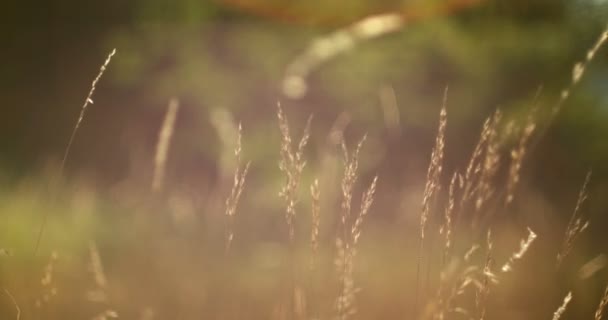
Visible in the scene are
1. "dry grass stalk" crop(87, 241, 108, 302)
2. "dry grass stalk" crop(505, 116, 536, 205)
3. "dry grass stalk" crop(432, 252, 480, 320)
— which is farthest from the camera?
"dry grass stalk" crop(87, 241, 108, 302)

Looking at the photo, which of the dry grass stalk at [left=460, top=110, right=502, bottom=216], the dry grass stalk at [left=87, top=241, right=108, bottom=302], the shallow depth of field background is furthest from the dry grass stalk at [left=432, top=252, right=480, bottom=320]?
the shallow depth of field background

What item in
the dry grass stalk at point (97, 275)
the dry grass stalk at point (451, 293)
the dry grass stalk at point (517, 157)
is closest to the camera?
the dry grass stalk at point (451, 293)

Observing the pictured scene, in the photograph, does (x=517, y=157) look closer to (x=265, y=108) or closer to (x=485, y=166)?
(x=485, y=166)

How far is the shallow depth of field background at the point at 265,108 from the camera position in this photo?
2.98 meters

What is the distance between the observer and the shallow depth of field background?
2980 millimetres

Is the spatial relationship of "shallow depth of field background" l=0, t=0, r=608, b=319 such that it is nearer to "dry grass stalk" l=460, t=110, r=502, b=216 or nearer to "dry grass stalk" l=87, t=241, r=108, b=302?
"dry grass stalk" l=87, t=241, r=108, b=302

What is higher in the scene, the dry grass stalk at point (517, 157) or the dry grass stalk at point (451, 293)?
the dry grass stalk at point (517, 157)

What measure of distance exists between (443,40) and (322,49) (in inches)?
77.8

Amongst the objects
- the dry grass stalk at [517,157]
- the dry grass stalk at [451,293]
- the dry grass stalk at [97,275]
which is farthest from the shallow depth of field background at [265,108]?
the dry grass stalk at [517,157]

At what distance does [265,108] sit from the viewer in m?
3.46

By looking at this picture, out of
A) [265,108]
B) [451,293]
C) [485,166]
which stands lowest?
[451,293]

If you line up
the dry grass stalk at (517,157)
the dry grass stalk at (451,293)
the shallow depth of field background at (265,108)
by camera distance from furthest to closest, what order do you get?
the shallow depth of field background at (265,108) < the dry grass stalk at (517,157) < the dry grass stalk at (451,293)

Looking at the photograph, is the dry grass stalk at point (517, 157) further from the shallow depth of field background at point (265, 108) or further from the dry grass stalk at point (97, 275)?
the shallow depth of field background at point (265, 108)

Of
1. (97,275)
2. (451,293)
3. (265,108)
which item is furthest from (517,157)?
(265,108)
